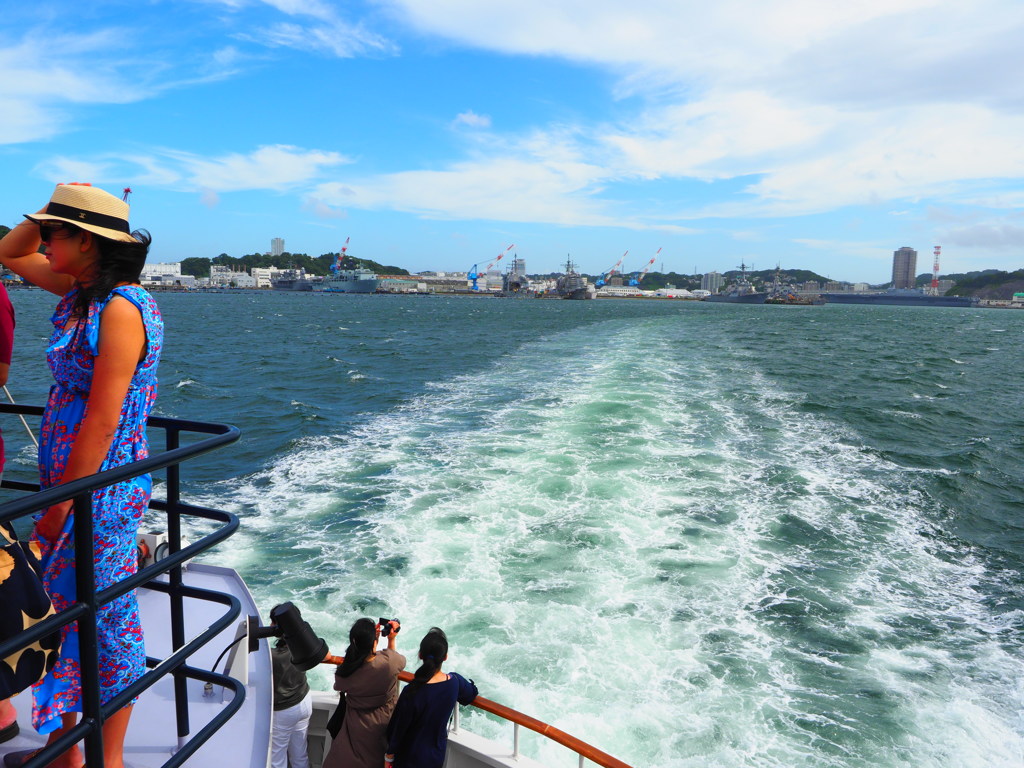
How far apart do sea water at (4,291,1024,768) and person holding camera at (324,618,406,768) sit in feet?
5.45

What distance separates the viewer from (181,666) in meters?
1.90

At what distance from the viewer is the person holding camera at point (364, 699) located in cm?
320

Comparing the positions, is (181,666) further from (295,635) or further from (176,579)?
(295,635)

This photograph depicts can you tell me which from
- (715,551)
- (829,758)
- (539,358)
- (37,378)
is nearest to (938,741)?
(829,758)

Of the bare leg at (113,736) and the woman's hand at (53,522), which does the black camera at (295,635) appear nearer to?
the bare leg at (113,736)

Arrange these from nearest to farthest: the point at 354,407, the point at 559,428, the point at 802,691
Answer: the point at 802,691 < the point at 559,428 < the point at 354,407

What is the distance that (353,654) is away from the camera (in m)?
3.24

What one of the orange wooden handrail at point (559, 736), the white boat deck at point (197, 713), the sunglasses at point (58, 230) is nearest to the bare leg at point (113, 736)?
the white boat deck at point (197, 713)

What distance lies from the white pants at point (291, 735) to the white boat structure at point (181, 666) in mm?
304

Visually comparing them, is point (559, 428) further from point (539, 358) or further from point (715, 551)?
point (539, 358)

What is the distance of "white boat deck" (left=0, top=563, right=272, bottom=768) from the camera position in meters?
2.12

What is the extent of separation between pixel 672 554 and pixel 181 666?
6.19 meters

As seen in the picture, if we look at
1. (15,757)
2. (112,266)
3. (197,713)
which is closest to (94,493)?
(112,266)

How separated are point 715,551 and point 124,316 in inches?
278
